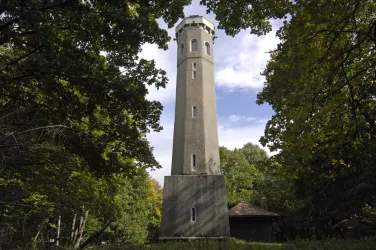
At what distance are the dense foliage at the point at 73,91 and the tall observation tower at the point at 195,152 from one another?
7196 millimetres

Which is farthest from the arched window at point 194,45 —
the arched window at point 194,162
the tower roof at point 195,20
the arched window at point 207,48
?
the arched window at point 194,162

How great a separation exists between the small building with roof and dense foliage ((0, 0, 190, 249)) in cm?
1476

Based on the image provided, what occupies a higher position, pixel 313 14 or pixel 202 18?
pixel 202 18

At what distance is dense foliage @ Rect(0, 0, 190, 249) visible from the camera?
577 cm

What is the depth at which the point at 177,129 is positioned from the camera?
19984 mm

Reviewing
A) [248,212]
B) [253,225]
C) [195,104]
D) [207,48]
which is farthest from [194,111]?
[253,225]

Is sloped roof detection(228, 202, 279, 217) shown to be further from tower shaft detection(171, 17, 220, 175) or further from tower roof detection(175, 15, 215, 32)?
tower roof detection(175, 15, 215, 32)

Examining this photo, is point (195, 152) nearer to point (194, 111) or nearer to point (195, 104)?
point (194, 111)

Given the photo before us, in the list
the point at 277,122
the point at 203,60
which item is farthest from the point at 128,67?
the point at 203,60

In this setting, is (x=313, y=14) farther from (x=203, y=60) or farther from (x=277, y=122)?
(x=203, y=60)

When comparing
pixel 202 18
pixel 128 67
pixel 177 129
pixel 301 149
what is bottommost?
pixel 301 149

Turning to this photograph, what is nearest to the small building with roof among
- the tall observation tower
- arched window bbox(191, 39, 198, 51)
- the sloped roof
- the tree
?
the sloped roof

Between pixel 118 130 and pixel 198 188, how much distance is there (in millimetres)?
10509

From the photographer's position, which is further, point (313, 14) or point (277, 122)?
point (277, 122)
